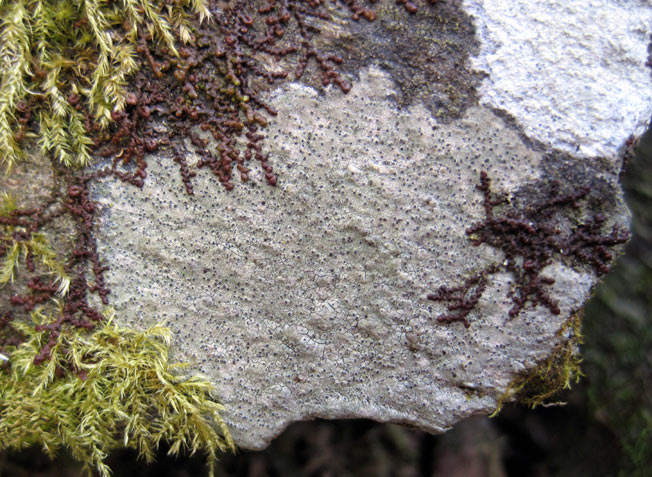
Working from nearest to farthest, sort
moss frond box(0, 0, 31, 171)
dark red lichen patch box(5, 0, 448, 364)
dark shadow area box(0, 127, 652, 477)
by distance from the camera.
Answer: moss frond box(0, 0, 31, 171)
dark red lichen patch box(5, 0, 448, 364)
dark shadow area box(0, 127, 652, 477)

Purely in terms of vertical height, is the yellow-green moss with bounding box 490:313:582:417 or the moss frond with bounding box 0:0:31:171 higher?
the moss frond with bounding box 0:0:31:171

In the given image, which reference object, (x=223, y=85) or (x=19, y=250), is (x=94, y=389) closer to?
(x=19, y=250)

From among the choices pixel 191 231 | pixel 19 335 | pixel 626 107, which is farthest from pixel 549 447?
pixel 19 335

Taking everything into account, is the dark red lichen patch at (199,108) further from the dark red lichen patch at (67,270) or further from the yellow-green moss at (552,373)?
the yellow-green moss at (552,373)

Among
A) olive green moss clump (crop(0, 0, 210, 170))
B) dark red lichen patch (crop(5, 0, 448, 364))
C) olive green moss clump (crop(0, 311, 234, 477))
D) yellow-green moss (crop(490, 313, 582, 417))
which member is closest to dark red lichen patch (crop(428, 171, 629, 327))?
yellow-green moss (crop(490, 313, 582, 417))

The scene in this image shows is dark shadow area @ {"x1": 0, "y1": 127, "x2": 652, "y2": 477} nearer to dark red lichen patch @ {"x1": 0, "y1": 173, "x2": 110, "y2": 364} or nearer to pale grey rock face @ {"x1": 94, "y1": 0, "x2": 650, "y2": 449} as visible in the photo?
pale grey rock face @ {"x1": 94, "y1": 0, "x2": 650, "y2": 449}
